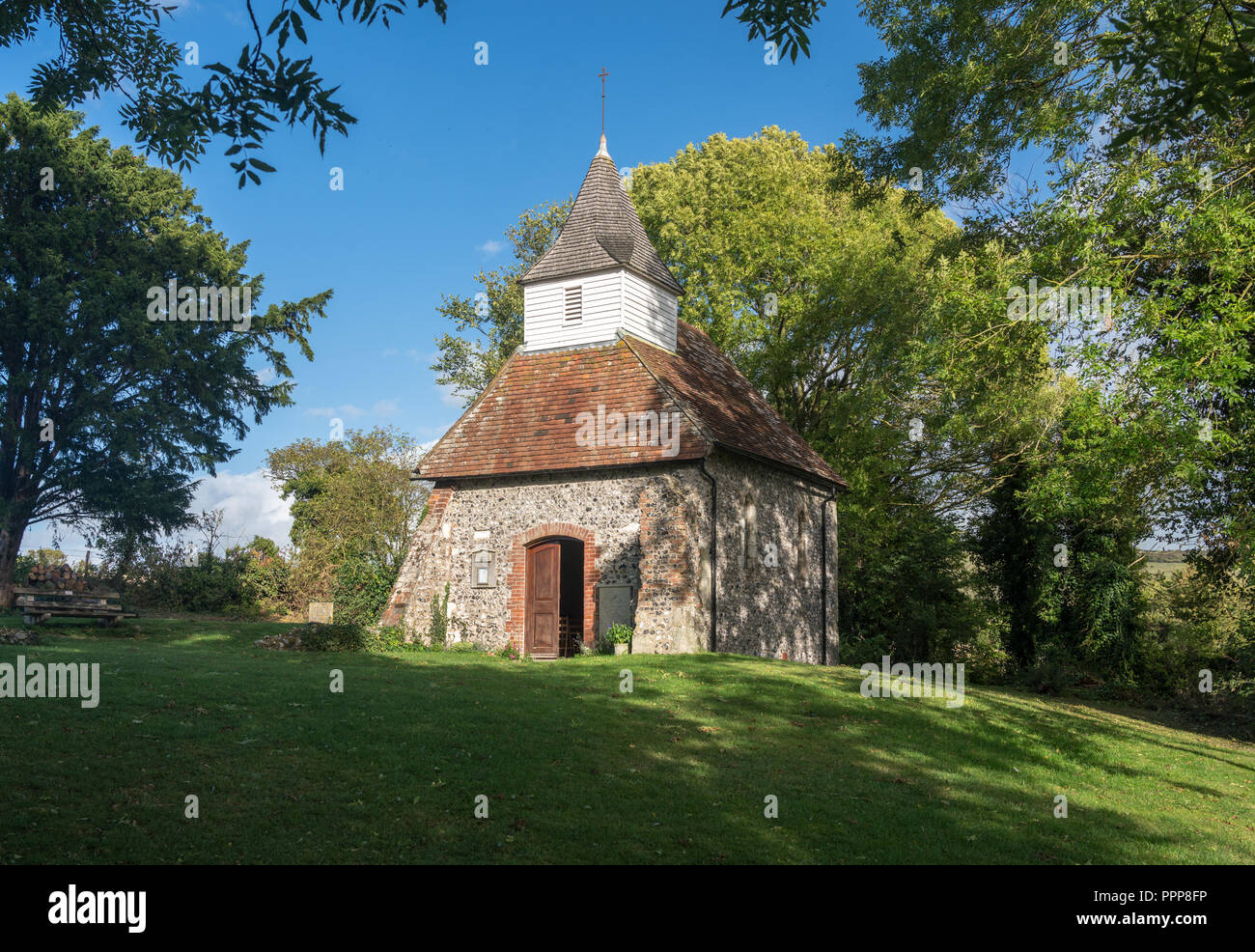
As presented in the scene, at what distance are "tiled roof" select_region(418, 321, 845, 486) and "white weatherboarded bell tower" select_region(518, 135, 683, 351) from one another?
0.52 metres

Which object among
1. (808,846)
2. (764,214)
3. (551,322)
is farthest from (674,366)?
(808,846)

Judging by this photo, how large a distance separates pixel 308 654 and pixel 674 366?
1052 cm

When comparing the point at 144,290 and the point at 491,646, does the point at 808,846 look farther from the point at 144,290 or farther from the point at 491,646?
the point at 144,290

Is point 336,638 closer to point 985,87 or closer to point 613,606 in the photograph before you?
point 613,606

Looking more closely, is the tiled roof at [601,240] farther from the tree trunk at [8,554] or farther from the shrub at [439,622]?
the tree trunk at [8,554]

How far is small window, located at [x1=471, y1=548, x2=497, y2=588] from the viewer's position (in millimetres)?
20234

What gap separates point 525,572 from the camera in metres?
19.9

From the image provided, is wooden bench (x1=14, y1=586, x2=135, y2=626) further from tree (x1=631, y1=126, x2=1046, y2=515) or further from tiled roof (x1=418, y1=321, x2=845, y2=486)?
tree (x1=631, y1=126, x2=1046, y2=515)

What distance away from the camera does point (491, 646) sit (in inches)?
786

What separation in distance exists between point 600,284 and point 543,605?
26.1 ft

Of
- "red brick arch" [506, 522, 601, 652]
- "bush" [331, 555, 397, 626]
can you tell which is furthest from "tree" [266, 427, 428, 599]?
"red brick arch" [506, 522, 601, 652]

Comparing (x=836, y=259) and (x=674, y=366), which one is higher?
(x=836, y=259)

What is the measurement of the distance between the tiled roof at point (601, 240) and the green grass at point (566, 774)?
1115 cm

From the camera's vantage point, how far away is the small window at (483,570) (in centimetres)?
2023
